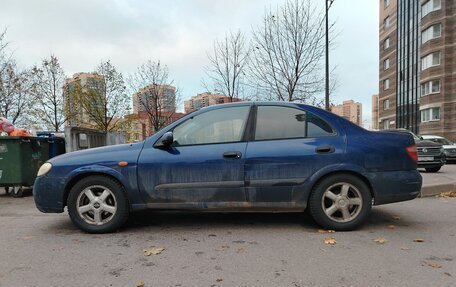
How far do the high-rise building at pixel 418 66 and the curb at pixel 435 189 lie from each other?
31902 millimetres

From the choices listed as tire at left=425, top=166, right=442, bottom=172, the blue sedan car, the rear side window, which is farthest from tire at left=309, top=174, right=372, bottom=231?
tire at left=425, top=166, right=442, bottom=172

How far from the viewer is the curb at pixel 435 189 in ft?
23.6

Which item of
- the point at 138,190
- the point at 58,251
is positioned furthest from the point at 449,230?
the point at 58,251

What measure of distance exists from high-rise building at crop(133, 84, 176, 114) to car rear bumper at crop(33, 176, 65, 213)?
21197 mm

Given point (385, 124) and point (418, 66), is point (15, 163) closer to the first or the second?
point (418, 66)

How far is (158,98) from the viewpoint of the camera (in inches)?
1030

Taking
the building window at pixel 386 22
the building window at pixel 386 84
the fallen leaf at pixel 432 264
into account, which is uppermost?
the building window at pixel 386 22

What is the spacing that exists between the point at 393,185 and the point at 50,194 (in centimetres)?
431

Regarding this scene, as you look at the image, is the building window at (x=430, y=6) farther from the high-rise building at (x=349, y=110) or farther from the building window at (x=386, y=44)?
the high-rise building at (x=349, y=110)

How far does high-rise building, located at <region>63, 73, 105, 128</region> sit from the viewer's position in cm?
2798

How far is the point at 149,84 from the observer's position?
86.5 feet

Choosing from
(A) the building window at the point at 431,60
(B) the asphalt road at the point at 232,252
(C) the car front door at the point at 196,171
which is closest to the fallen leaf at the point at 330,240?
(B) the asphalt road at the point at 232,252

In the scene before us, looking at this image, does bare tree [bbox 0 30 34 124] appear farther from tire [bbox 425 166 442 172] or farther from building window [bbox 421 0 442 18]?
building window [bbox 421 0 442 18]

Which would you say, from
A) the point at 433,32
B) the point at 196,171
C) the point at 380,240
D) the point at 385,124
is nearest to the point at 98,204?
the point at 196,171
